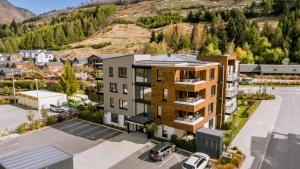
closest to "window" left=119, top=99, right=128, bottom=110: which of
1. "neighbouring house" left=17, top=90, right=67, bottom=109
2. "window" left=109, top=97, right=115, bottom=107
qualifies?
"window" left=109, top=97, right=115, bottom=107

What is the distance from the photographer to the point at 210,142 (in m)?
25.6

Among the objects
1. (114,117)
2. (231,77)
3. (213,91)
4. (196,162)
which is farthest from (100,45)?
(196,162)

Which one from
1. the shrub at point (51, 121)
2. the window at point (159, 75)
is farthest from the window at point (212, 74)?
the shrub at point (51, 121)

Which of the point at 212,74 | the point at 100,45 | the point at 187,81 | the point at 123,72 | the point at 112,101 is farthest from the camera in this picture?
the point at 100,45

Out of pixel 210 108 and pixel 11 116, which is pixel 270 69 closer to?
pixel 210 108

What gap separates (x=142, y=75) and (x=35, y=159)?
1699 cm

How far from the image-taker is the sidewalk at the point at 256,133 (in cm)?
2598

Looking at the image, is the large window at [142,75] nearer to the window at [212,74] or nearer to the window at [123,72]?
the window at [123,72]

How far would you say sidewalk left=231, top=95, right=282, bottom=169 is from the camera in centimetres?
2598

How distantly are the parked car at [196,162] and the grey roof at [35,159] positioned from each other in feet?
36.2

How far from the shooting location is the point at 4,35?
197625mm

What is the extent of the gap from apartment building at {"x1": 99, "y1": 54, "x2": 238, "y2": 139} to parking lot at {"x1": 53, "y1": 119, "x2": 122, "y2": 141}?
2044mm

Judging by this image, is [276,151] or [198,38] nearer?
[276,151]

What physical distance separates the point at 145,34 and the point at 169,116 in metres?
141
